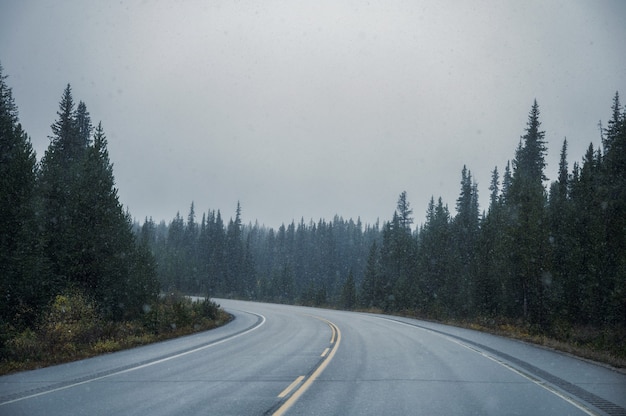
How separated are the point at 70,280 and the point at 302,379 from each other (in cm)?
1792

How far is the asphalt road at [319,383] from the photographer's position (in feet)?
23.5

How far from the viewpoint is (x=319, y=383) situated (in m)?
9.01

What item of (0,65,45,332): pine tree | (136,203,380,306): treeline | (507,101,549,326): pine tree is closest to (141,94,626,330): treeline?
(507,101,549,326): pine tree

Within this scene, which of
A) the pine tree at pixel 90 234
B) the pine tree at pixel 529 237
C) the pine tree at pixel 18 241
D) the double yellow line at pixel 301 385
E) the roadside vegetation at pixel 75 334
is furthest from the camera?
the pine tree at pixel 529 237

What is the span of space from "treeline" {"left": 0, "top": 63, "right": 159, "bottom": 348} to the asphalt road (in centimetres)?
688

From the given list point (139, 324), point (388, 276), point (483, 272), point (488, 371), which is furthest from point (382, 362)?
point (388, 276)

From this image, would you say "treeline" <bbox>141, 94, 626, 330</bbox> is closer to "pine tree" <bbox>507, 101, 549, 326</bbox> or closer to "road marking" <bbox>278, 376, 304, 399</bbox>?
"pine tree" <bbox>507, 101, 549, 326</bbox>

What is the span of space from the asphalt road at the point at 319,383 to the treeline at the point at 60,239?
6.88m

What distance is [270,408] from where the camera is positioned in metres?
6.99

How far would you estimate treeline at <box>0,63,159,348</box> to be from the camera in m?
17.1

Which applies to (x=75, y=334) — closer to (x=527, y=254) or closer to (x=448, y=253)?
(x=527, y=254)

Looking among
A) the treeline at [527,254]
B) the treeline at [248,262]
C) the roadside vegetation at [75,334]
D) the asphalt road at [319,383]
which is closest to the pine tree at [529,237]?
the treeline at [527,254]

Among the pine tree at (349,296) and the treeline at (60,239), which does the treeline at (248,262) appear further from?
the treeline at (60,239)

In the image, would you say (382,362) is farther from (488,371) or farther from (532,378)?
(532,378)
